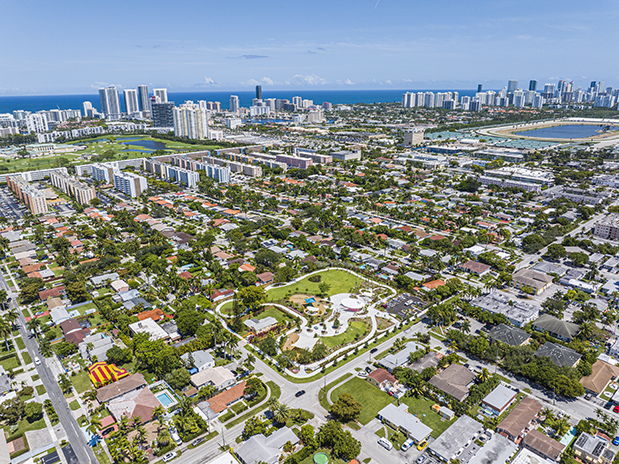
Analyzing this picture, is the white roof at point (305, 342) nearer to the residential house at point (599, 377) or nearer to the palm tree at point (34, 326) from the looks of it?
the residential house at point (599, 377)

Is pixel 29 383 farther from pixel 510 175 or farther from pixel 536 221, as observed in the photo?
pixel 510 175

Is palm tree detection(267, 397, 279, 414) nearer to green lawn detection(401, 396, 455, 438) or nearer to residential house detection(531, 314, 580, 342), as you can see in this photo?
green lawn detection(401, 396, 455, 438)

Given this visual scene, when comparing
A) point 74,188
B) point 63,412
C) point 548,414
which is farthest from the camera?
point 74,188

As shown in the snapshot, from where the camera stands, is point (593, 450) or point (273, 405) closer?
point (593, 450)

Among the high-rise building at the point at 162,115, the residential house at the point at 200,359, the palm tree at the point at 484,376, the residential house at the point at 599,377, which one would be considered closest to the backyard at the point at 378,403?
the palm tree at the point at 484,376

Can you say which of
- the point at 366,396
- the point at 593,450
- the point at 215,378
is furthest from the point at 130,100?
the point at 593,450

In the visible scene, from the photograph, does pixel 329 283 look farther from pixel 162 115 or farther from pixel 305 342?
pixel 162 115
